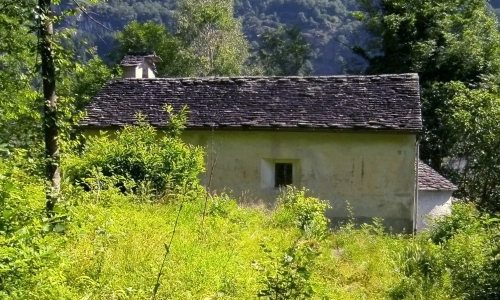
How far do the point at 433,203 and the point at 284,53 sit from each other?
1306 inches

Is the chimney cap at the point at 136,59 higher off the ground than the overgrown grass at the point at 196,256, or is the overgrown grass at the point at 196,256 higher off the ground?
the chimney cap at the point at 136,59

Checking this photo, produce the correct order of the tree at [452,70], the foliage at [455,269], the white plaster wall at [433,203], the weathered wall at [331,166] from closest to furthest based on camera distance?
1. the foliage at [455,269]
2. the weathered wall at [331,166]
3. the white plaster wall at [433,203]
4. the tree at [452,70]

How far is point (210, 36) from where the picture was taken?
40562 mm

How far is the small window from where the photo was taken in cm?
1524

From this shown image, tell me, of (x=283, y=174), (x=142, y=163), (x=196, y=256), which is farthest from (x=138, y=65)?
(x=196, y=256)

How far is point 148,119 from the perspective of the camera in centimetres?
1584

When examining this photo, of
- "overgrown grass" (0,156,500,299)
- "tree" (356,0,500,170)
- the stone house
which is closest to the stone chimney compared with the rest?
the stone house

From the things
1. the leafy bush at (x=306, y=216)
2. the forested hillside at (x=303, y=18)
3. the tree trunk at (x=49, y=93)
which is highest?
the forested hillside at (x=303, y=18)

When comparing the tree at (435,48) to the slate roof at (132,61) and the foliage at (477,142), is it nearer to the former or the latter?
the foliage at (477,142)

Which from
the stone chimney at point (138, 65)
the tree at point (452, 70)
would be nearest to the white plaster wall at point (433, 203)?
the tree at point (452, 70)

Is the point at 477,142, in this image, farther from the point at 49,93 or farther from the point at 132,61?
the point at 49,93

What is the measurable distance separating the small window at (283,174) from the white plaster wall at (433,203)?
23.6 ft

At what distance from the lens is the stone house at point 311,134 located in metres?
14.3

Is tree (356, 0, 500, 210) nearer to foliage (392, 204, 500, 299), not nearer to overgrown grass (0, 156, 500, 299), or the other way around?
overgrown grass (0, 156, 500, 299)
